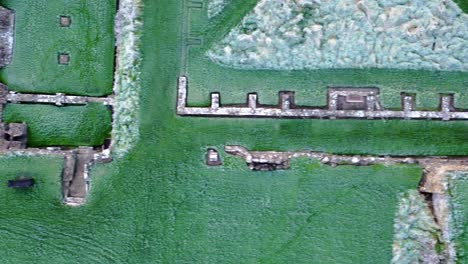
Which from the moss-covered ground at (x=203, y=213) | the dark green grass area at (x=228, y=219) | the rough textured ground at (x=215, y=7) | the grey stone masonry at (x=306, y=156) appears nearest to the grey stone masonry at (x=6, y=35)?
the moss-covered ground at (x=203, y=213)

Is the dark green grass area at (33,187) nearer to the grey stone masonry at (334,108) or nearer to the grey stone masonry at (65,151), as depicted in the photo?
the grey stone masonry at (65,151)

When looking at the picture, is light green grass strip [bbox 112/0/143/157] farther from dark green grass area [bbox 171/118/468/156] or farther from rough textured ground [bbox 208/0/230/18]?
rough textured ground [bbox 208/0/230/18]

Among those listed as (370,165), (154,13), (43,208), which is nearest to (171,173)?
(43,208)

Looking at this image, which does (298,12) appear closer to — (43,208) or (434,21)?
(434,21)

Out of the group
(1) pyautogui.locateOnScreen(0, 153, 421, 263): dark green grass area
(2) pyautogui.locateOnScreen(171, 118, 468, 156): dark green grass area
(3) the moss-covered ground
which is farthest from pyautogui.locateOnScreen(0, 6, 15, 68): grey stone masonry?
(2) pyautogui.locateOnScreen(171, 118, 468, 156): dark green grass area

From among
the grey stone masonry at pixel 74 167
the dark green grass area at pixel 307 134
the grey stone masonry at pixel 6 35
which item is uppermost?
the grey stone masonry at pixel 6 35
